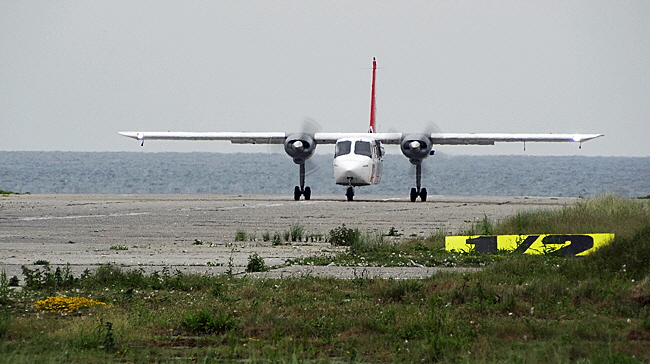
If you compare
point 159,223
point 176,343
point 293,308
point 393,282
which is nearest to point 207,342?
point 176,343

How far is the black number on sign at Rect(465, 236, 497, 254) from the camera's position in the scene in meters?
16.5

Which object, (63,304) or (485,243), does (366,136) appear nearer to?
(485,243)

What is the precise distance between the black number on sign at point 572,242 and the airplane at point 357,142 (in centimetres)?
2199

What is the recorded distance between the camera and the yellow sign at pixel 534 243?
15.5 m

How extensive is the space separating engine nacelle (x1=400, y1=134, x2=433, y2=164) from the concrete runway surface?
5587mm

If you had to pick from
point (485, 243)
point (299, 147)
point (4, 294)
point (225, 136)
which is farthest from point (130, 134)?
point (4, 294)

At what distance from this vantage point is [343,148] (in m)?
39.3

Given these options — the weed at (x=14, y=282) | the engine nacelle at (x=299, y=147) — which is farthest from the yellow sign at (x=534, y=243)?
the engine nacelle at (x=299, y=147)

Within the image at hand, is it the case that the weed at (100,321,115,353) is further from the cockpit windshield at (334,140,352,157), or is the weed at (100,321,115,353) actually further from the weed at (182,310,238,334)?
the cockpit windshield at (334,140,352,157)

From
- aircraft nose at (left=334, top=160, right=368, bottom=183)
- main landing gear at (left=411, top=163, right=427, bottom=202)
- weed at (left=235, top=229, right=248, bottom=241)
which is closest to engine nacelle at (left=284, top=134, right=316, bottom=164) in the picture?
aircraft nose at (left=334, top=160, right=368, bottom=183)

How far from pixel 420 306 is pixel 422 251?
660 centimetres

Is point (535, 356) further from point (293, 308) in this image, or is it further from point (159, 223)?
point (159, 223)

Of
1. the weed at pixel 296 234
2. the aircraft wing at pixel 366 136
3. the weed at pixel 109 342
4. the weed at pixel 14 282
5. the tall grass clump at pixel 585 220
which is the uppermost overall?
the aircraft wing at pixel 366 136

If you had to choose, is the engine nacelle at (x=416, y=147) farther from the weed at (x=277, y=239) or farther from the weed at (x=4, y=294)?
the weed at (x=4, y=294)
